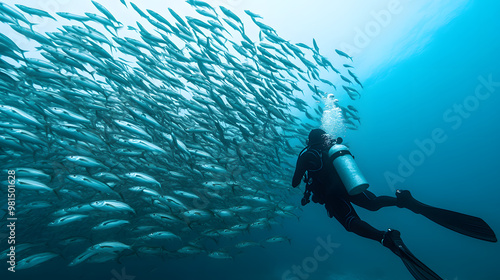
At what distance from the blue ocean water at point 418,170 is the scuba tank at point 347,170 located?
13365 mm

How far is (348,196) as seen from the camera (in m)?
4.05

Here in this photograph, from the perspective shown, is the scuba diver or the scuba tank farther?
the scuba tank

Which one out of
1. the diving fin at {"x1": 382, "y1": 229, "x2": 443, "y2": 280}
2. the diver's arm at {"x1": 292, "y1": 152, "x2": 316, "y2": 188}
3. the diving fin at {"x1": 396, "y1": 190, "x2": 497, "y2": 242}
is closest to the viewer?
the diving fin at {"x1": 382, "y1": 229, "x2": 443, "y2": 280}

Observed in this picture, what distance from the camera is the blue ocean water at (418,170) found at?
18.1 meters

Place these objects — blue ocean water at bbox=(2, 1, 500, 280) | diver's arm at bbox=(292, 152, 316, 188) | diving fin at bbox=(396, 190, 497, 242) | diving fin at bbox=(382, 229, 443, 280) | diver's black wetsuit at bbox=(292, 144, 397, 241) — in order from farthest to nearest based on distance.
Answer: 1. blue ocean water at bbox=(2, 1, 500, 280)
2. diver's arm at bbox=(292, 152, 316, 188)
3. diver's black wetsuit at bbox=(292, 144, 397, 241)
4. diving fin at bbox=(396, 190, 497, 242)
5. diving fin at bbox=(382, 229, 443, 280)

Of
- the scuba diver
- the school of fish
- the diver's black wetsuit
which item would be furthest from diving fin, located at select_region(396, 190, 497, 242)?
the school of fish

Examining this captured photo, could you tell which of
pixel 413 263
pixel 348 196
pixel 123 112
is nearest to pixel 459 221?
pixel 413 263

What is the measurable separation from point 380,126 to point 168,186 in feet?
198

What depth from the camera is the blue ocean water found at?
714 inches

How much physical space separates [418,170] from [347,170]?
82.6 metres

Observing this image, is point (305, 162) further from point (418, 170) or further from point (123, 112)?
point (418, 170)

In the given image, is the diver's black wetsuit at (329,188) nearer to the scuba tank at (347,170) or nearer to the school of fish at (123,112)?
the scuba tank at (347,170)

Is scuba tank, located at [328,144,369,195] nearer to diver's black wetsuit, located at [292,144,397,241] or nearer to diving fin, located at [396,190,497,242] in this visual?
diver's black wetsuit, located at [292,144,397,241]

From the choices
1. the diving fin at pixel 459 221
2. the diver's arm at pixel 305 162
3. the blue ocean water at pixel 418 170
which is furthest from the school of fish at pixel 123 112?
the blue ocean water at pixel 418 170
